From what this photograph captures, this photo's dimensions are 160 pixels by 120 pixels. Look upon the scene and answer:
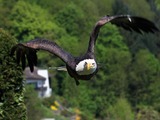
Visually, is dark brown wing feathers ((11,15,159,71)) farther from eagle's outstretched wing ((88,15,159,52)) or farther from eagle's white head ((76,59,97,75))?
eagle's white head ((76,59,97,75))

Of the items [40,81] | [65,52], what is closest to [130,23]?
[65,52]

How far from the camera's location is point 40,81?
56969 millimetres

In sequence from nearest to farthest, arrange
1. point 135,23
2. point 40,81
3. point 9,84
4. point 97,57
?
point 135,23 < point 9,84 < point 40,81 < point 97,57

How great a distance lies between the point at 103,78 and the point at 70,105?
552 cm

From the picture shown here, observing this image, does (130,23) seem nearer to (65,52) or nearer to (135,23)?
(135,23)

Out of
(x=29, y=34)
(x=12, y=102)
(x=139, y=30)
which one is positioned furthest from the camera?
(x=29, y=34)

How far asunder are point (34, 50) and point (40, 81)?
43.5m

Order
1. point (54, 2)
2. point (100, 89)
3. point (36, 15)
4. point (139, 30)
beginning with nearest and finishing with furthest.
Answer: point (139, 30) → point (100, 89) → point (36, 15) → point (54, 2)

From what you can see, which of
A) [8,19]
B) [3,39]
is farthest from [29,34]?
[3,39]

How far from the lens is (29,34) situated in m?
66.4

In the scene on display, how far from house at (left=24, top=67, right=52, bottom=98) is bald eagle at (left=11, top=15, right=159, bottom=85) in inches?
1623

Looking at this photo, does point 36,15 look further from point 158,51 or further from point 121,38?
point 158,51

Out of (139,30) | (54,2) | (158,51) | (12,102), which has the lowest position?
(12,102)

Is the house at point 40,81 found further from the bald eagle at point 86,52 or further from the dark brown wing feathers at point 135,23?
the dark brown wing feathers at point 135,23
